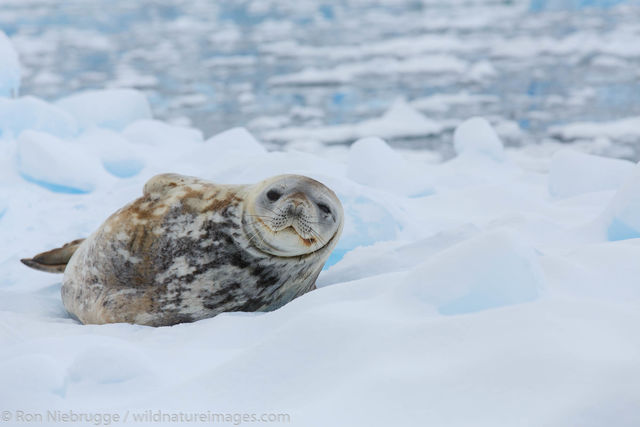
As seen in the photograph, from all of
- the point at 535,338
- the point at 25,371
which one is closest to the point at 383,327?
the point at 535,338

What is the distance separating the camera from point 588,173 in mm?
4809

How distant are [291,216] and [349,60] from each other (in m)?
10.5

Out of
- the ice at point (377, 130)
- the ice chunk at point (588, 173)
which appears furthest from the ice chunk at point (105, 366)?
the ice at point (377, 130)

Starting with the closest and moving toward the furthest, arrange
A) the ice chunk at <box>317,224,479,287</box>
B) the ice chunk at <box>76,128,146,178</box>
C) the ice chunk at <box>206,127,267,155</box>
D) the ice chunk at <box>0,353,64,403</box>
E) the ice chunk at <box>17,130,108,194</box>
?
the ice chunk at <box>0,353,64,403</box>
the ice chunk at <box>317,224,479,287</box>
the ice chunk at <box>17,130,108,194</box>
the ice chunk at <box>76,128,146,178</box>
the ice chunk at <box>206,127,267,155</box>

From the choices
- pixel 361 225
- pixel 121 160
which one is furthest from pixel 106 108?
pixel 361 225

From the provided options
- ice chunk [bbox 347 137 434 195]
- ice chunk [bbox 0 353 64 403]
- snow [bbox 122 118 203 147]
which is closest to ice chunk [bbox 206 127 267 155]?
ice chunk [bbox 347 137 434 195]

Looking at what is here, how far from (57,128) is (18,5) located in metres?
17.6

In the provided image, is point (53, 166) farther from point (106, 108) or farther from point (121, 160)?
point (106, 108)

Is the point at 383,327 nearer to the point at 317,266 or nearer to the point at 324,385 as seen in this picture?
the point at 324,385

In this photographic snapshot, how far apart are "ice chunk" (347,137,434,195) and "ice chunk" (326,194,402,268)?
1.26 m

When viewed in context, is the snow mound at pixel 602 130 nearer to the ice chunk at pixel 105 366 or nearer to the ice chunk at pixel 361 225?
the ice chunk at pixel 361 225

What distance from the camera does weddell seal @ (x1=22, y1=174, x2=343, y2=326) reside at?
2557 millimetres

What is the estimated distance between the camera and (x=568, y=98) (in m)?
9.56

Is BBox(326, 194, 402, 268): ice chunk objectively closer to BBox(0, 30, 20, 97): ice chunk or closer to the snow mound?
BBox(0, 30, 20, 97): ice chunk
